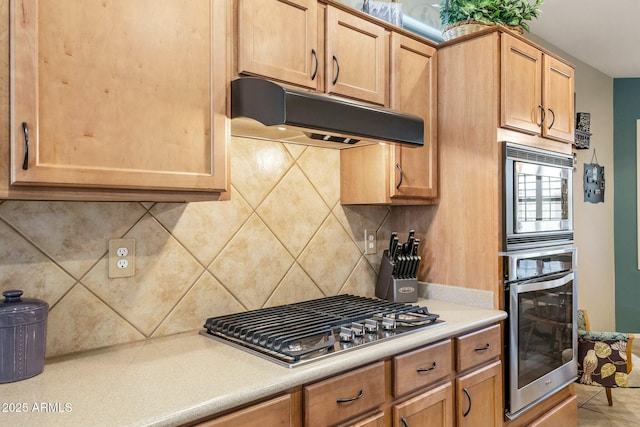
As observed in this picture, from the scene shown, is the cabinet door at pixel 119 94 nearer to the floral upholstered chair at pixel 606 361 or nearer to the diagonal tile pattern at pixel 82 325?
the diagonal tile pattern at pixel 82 325

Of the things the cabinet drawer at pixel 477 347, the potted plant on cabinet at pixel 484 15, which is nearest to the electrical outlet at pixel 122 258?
the cabinet drawer at pixel 477 347

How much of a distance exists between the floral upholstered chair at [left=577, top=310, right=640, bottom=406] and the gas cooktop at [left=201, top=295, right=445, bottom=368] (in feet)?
5.31

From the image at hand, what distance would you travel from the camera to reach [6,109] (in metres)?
1.11

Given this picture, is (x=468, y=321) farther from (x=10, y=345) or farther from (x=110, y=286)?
(x=10, y=345)

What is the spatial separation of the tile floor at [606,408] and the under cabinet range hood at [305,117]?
2460 millimetres

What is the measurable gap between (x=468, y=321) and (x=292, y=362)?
95cm

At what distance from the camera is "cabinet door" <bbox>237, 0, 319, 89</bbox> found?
160 cm

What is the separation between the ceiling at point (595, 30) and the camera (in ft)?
10.7

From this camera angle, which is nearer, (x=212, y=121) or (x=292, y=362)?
(x=292, y=362)

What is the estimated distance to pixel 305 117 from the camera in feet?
4.90

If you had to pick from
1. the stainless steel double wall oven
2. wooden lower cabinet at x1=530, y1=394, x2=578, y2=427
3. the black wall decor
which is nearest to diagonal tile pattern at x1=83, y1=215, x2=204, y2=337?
the stainless steel double wall oven

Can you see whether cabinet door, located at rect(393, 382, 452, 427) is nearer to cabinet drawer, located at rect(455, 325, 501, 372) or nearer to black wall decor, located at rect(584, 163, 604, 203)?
cabinet drawer, located at rect(455, 325, 501, 372)

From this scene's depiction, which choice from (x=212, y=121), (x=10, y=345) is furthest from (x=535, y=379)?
(x=10, y=345)

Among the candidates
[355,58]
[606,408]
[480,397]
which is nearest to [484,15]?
[355,58]
